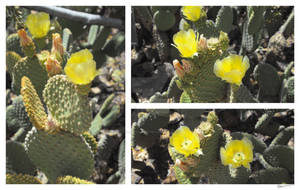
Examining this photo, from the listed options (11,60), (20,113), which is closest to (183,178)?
(20,113)

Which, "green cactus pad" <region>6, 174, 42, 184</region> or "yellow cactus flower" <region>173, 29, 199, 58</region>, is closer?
"yellow cactus flower" <region>173, 29, 199, 58</region>

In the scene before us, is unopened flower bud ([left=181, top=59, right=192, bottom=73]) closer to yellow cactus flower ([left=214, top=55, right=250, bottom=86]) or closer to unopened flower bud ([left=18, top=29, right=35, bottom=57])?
yellow cactus flower ([left=214, top=55, right=250, bottom=86])

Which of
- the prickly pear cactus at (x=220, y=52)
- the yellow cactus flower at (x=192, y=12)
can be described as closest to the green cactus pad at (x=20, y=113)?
the prickly pear cactus at (x=220, y=52)

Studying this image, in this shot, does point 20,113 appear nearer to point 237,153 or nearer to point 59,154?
point 59,154

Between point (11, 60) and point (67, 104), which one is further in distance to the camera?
point (11, 60)


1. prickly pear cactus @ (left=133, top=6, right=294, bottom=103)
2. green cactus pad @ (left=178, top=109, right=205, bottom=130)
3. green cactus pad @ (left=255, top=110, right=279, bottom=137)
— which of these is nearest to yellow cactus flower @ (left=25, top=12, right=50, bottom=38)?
prickly pear cactus @ (left=133, top=6, right=294, bottom=103)
